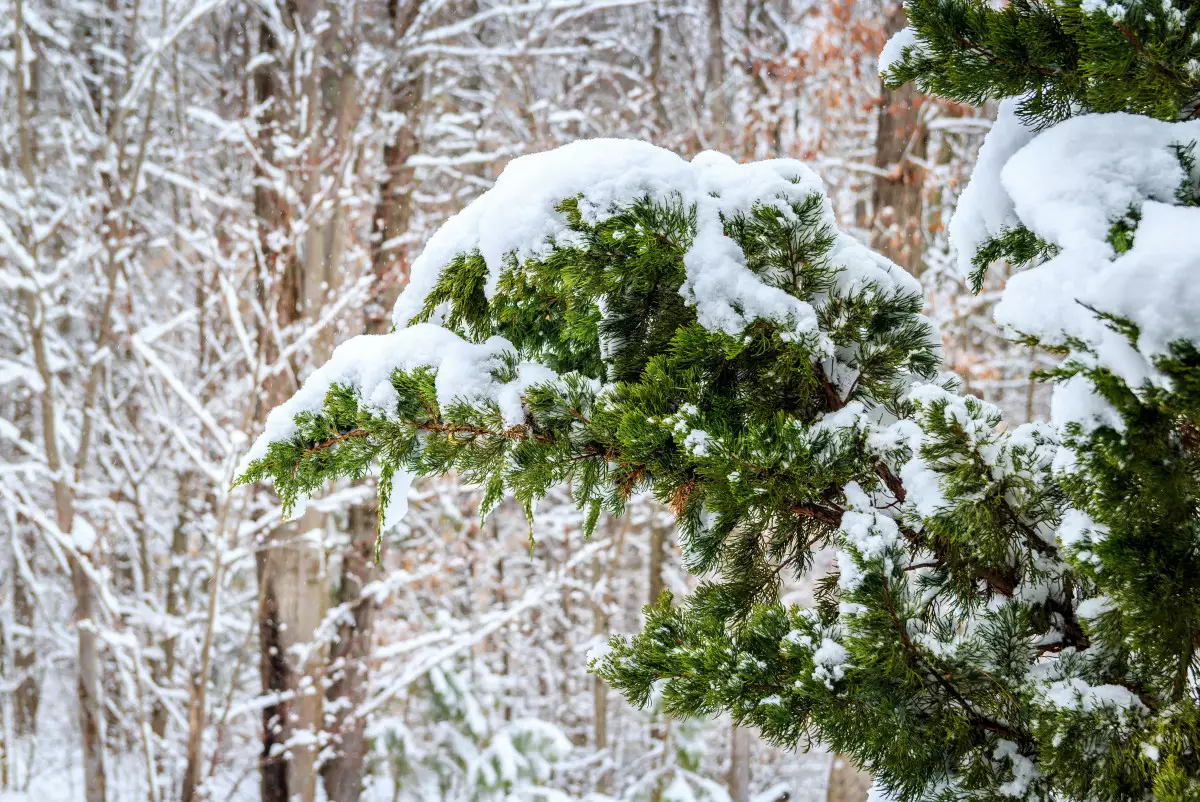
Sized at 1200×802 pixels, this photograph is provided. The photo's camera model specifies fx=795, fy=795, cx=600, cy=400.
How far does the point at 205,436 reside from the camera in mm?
6398

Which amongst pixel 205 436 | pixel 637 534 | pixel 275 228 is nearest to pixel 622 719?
pixel 637 534

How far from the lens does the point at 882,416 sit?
4.98 feet

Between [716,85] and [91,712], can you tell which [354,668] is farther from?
[716,85]

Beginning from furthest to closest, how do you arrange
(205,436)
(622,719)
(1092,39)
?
(622,719)
(205,436)
(1092,39)

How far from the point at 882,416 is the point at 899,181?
4462 mm

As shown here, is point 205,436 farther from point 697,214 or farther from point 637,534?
point 637,534

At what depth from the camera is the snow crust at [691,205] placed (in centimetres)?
137

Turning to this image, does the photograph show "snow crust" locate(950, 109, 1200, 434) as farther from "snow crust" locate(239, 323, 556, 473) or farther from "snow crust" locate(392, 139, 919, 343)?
"snow crust" locate(239, 323, 556, 473)

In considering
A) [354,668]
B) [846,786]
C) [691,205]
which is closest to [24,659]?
[354,668]

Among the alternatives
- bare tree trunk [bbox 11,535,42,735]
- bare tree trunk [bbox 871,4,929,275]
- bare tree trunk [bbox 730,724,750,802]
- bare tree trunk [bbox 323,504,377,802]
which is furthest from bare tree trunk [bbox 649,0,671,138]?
bare tree trunk [bbox 11,535,42,735]

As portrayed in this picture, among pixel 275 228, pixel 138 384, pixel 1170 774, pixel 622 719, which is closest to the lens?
pixel 1170 774

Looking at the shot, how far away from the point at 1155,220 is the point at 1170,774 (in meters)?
0.69

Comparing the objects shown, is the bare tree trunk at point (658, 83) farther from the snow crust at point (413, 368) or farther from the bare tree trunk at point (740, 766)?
the snow crust at point (413, 368)

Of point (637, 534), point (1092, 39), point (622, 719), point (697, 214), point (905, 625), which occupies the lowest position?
point (622, 719)
